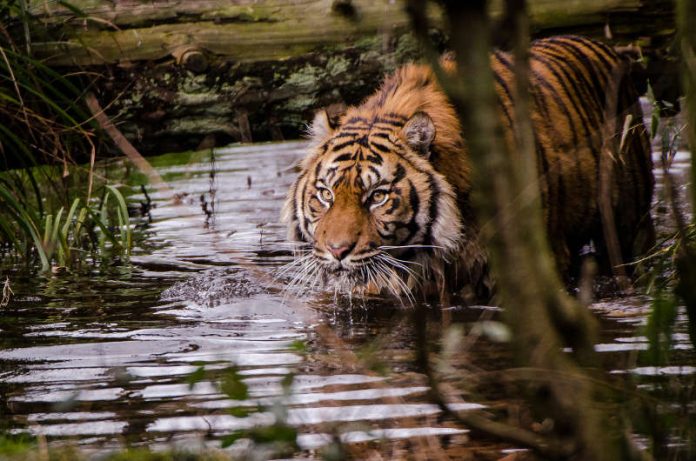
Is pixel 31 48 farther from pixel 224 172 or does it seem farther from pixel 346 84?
pixel 224 172

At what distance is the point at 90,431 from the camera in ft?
10.1

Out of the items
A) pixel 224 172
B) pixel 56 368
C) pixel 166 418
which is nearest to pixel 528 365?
pixel 166 418

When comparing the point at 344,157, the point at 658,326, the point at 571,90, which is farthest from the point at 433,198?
the point at 658,326

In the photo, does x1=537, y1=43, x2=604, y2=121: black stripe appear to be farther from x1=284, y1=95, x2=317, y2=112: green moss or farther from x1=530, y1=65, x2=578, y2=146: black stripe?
x1=284, y1=95, x2=317, y2=112: green moss

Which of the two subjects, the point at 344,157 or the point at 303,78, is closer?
the point at 344,157

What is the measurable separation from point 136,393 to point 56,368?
0.56 m

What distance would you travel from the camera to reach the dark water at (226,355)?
2938 millimetres

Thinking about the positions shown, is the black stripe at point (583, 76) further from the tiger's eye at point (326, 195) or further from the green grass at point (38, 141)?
the green grass at point (38, 141)

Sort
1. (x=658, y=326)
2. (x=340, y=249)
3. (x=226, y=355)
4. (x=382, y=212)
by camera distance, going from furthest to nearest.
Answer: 1. (x=382, y=212)
2. (x=340, y=249)
3. (x=226, y=355)
4. (x=658, y=326)

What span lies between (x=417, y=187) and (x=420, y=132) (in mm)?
247

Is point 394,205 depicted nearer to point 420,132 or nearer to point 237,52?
point 420,132

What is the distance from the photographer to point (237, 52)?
5.87 m

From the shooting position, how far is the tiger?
15.6 ft

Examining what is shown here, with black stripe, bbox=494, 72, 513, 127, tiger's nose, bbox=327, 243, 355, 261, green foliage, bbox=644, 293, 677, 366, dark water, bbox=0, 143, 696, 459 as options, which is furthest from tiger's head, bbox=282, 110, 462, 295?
green foliage, bbox=644, 293, 677, 366
